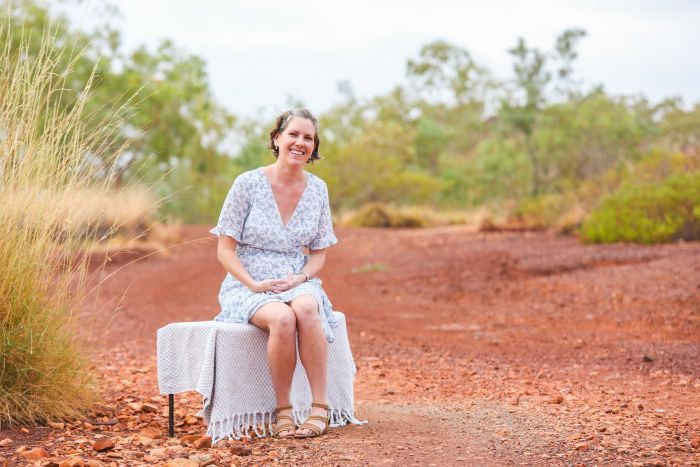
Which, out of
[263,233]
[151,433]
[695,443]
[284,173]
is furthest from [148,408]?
[695,443]

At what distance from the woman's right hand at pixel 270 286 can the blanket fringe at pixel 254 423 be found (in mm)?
629

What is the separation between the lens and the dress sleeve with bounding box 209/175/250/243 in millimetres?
4559

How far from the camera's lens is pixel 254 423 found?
430 centimetres

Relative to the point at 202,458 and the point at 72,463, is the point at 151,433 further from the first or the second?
the point at 72,463

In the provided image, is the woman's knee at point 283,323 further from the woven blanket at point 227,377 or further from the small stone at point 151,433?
the small stone at point 151,433

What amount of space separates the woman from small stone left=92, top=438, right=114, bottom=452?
800mm

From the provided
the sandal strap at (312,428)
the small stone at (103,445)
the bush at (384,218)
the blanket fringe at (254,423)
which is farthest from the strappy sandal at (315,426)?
the bush at (384,218)

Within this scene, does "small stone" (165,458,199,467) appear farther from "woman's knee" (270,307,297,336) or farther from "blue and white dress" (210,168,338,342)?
"blue and white dress" (210,168,338,342)

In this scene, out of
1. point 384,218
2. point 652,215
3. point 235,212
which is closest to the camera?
point 235,212

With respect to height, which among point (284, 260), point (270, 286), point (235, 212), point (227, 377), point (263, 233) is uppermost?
point (235, 212)

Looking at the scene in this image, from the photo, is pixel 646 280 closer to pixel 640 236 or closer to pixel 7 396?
pixel 640 236

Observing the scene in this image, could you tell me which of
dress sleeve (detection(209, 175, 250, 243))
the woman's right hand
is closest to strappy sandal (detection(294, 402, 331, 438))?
the woman's right hand

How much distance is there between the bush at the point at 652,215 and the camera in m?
13.7

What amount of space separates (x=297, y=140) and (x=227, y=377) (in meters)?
1.31
